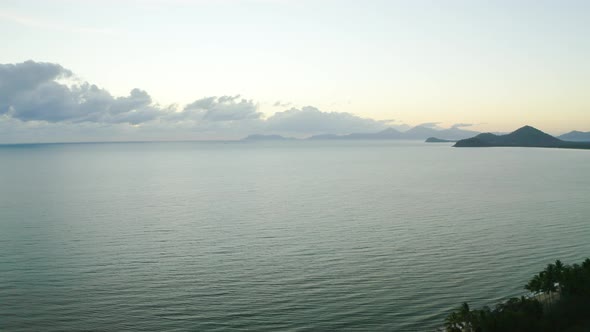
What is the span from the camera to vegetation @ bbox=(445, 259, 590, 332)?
148 feet

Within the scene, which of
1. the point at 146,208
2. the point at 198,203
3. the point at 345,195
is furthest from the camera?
the point at 345,195

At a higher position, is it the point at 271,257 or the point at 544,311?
the point at 271,257

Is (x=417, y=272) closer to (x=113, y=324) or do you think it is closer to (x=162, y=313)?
(x=162, y=313)

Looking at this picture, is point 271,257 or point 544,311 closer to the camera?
point 544,311

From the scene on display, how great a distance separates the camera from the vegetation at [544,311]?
45.0m

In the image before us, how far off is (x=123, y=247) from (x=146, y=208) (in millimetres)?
41321

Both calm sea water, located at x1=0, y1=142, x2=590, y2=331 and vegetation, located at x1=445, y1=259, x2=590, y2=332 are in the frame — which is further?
calm sea water, located at x1=0, y1=142, x2=590, y2=331

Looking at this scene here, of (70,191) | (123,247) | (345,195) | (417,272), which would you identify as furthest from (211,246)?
(70,191)

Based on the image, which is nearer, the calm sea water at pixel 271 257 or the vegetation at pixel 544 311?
the vegetation at pixel 544 311

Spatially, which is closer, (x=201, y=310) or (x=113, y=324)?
(x=113, y=324)

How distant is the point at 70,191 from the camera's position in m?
154

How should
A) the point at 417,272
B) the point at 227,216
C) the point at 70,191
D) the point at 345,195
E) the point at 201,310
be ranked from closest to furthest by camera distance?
1. the point at 201,310
2. the point at 417,272
3. the point at 227,216
4. the point at 345,195
5. the point at 70,191

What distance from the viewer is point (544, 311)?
172 ft

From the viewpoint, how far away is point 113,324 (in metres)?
51.4
